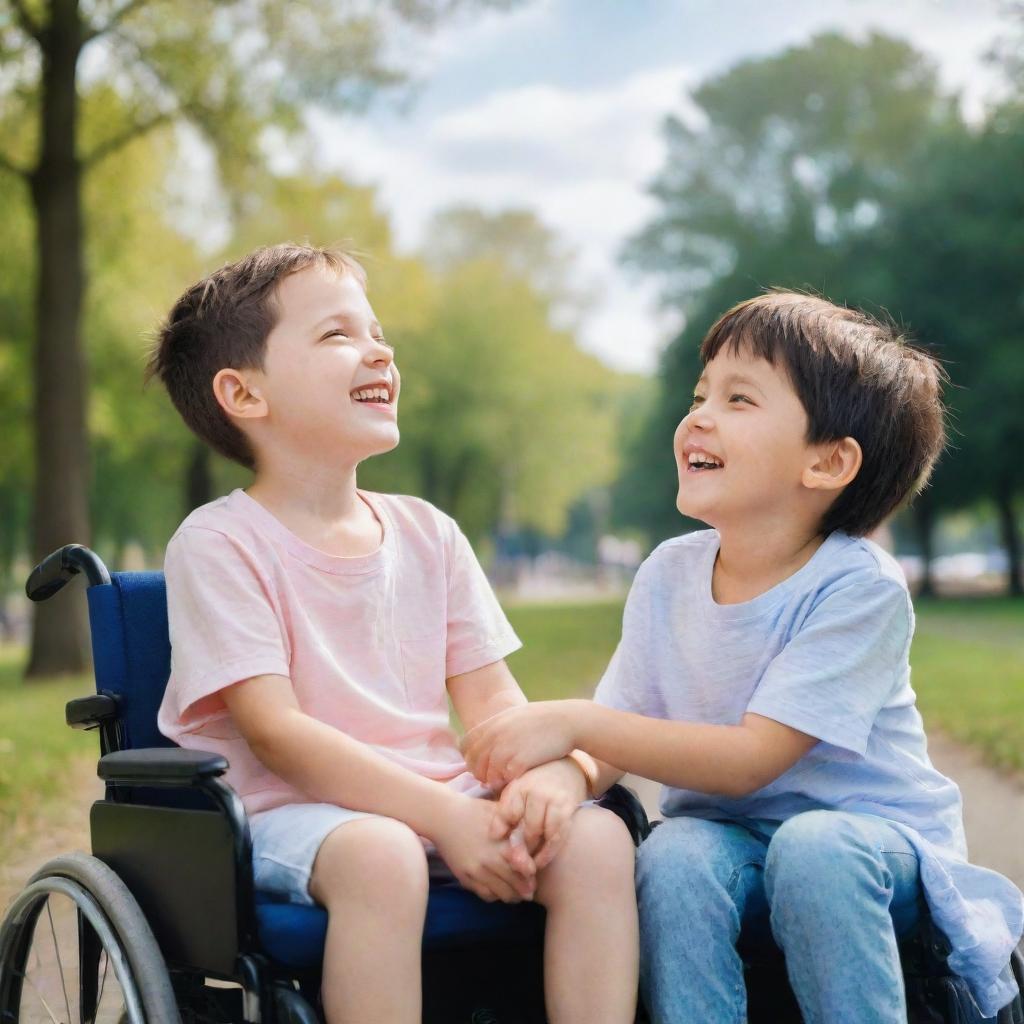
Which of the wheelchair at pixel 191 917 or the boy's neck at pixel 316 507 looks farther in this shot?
the boy's neck at pixel 316 507

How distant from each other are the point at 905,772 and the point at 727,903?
41 cm

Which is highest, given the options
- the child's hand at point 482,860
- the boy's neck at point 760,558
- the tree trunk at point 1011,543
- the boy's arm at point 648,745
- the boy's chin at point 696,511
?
the boy's chin at point 696,511

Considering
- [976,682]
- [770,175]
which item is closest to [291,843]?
[976,682]

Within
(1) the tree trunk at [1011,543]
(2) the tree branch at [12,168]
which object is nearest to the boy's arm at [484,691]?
(2) the tree branch at [12,168]

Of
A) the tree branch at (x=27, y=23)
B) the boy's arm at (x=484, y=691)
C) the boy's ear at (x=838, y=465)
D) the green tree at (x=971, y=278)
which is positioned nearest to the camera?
the boy's ear at (x=838, y=465)

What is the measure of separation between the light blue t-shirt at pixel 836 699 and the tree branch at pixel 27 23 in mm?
11930

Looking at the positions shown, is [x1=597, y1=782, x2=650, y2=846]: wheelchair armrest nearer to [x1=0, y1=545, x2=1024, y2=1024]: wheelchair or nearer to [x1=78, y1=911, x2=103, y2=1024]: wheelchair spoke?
[x1=0, y1=545, x2=1024, y2=1024]: wheelchair

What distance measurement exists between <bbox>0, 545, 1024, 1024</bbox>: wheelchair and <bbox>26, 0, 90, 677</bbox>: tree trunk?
10545 millimetres

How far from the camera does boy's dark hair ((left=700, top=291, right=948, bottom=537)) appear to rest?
2.33m

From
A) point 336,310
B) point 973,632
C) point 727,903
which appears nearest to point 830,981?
point 727,903

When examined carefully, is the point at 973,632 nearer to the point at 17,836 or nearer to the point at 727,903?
the point at 17,836

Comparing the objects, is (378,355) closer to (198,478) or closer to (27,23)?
(27,23)

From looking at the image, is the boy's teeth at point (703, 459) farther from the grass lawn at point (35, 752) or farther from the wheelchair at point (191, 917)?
the grass lawn at point (35, 752)

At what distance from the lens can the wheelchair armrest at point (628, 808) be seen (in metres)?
2.35
